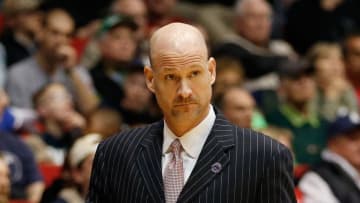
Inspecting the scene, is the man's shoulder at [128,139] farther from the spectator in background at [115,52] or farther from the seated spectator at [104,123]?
the spectator in background at [115,52]

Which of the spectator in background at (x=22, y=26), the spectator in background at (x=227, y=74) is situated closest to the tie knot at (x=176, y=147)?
the spectator in background at (x=227, y=74)

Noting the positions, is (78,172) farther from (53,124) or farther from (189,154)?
(189,154)

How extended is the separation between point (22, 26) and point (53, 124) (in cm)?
124

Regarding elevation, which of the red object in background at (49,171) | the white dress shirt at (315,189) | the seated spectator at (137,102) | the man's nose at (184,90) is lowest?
the white dress shirt at (315,189)

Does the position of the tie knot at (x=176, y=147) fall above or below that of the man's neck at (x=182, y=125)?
below

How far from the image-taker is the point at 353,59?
8.25 metres

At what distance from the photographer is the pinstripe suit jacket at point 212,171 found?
9.07 ft

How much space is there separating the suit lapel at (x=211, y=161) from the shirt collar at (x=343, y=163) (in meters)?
3.27

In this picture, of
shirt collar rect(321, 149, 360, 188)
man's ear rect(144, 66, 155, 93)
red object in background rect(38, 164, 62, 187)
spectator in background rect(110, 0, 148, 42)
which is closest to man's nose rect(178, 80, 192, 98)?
man's ear rect(144, 66, 155, 93)

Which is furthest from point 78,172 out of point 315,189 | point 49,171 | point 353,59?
point 353,59

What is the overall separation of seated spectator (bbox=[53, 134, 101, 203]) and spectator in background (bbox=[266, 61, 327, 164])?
1998mm

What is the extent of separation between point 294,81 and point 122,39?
1.26m

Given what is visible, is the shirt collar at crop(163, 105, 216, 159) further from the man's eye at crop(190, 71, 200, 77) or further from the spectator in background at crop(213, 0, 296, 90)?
the spectator in background at crop(213, 0, 296, 90)

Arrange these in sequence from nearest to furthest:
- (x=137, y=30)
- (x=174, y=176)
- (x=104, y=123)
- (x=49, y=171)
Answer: (x=174, y=176) → (x=104, y=123) → (x=49, y=171) → (x=137, y=30)
